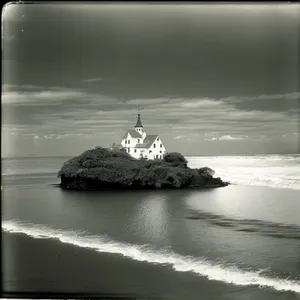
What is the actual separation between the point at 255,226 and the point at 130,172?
4.30ft

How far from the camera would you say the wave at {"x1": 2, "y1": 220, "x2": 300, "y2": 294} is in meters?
2.54

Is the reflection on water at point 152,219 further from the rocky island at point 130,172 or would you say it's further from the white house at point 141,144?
the white house at point 141,144

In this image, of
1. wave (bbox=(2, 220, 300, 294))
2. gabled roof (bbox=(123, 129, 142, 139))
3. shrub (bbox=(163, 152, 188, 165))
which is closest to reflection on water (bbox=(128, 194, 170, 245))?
wave (bbox=(2, 220, 300, 294))

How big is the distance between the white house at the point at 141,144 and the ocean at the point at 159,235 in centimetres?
34

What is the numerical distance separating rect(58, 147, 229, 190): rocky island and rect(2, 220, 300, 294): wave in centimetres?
65

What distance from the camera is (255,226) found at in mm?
3146

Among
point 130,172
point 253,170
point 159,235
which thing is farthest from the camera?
point 130,172

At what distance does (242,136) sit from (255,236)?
2.99 ft

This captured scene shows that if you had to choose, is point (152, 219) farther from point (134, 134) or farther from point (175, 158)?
point (134, 134)

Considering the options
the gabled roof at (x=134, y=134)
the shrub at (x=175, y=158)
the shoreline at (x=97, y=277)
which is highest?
the gabled roof at (x=134, y=134)

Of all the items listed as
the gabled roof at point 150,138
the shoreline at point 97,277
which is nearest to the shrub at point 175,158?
the gabled roof at point 150,138

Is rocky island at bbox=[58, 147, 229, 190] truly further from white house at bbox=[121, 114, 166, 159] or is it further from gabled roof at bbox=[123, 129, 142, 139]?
gabled roof at bbox=[123, 129, 142, 139]

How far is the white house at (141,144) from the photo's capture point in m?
3.30

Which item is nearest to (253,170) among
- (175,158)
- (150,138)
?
(175,158)
